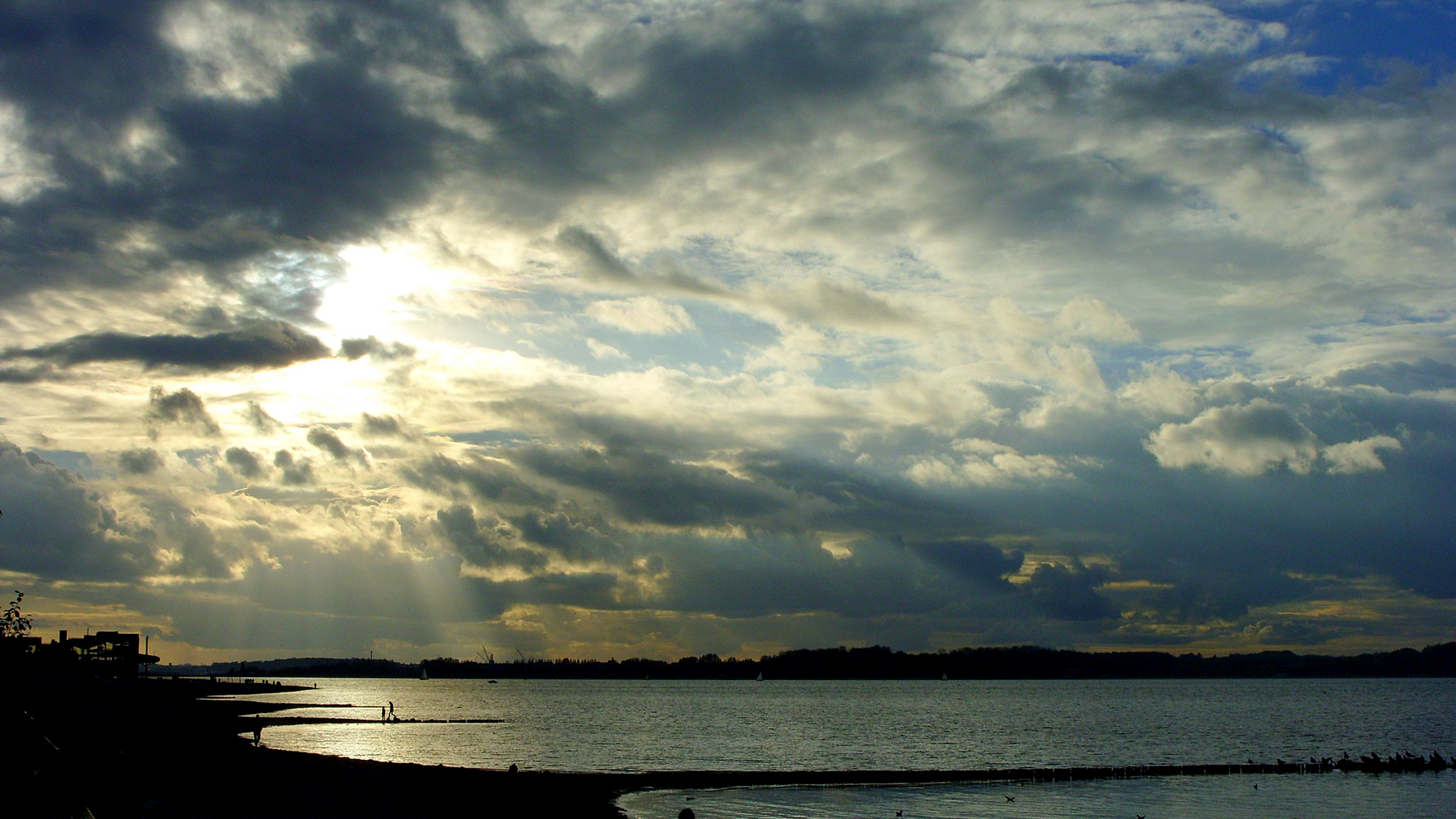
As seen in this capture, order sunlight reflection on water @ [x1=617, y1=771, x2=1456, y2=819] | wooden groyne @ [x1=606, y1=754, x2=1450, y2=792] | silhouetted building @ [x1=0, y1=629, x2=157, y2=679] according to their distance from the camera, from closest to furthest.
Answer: sunlight reflection on water @ [x1=617, y1=771, x2=1456, y2=819]
wooden groyne @ [x1=606, y1=754, x2=1450, y2=792]
silhouetted building @ [x1=0, y1=629, x2=157, y2=679]

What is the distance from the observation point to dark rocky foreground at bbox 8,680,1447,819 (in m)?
11.5

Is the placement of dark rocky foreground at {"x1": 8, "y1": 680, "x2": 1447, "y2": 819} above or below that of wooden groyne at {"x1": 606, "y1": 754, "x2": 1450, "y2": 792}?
above

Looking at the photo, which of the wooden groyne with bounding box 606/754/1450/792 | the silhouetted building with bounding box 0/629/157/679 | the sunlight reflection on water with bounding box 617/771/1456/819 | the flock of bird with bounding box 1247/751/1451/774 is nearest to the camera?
the sunlight reflection on water with bounding box 617/771/1456/819

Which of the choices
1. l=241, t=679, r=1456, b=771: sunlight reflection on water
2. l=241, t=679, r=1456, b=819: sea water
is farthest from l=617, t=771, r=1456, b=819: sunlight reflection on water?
l=241, t=679, r=1456, b=771: sunlight reflection on water

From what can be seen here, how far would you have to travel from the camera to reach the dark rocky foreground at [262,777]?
37.9 ft

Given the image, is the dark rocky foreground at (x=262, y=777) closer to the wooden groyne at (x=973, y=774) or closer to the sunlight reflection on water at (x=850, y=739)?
the wooden groyne at (x=973, y=774)

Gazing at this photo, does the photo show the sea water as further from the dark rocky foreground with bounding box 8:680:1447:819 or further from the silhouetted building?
the silhouetted building

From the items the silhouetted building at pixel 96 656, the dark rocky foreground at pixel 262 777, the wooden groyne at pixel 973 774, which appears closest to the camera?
the dark rocky foreground at pixel 262 777

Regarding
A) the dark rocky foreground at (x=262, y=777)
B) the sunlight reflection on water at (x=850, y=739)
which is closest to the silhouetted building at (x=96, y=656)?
the sunlight reflection on water at (x=850, y=739)

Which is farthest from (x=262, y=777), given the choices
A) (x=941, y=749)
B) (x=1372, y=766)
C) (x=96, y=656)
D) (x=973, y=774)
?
(x=96, y=656)

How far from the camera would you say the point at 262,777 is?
50.7 meters

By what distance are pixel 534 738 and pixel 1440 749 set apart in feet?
367

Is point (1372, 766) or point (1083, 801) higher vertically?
point (1083, 801)

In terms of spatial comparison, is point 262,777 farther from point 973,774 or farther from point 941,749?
point 941,749
